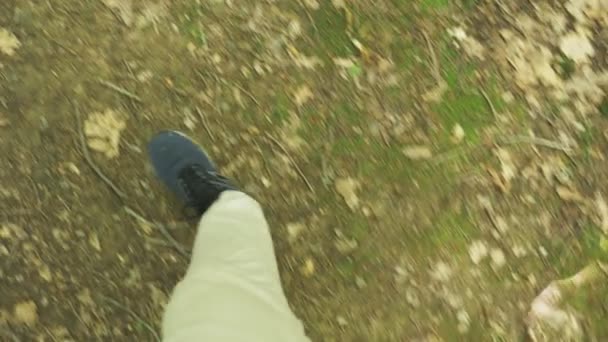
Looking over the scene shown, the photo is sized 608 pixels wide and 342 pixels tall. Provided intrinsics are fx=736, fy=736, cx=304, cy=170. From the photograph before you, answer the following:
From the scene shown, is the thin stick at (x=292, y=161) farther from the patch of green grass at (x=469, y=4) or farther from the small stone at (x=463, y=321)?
the patch of green grass at (x=469, y=4)

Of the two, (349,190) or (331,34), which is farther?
(331,34)

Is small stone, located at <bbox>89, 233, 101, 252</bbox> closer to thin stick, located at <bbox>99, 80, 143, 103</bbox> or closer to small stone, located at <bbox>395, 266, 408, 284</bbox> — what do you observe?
thin stick, located at <bbox>99, 80, 143, 103</bbox>

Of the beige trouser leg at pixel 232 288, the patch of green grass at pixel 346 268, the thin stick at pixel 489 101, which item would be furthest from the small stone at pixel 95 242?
the thin stick at pixel 489 101

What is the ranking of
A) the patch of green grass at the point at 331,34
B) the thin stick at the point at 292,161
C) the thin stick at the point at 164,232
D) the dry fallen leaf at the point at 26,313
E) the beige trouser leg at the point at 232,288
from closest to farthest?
1. the beige trouser leg at the point at 232,288
2. the dry fallen leaf at the point at 26,313
3. the thin stick at the point at 164,232
4. the thin stick at the point at 292,161
5. the patch of green grass at the point at 331,34

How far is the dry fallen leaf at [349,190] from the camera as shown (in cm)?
259

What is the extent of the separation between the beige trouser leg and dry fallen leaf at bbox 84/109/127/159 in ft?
1.51

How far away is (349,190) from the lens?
2.60 metres

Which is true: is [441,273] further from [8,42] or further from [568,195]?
[8,42]

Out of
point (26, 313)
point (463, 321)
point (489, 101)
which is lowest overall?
point (26, 313)

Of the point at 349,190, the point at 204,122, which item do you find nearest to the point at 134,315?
the point at 204,122

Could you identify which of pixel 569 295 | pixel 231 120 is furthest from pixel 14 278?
pixel 569 295

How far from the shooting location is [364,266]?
2.55 meters

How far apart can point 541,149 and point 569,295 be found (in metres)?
0.53

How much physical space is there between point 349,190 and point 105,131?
0.88 m
